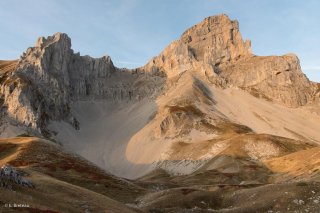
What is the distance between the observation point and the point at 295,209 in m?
49.1

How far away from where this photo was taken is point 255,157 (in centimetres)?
16300

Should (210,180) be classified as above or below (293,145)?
below

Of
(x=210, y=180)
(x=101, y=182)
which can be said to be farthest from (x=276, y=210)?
(x=210, y=180)

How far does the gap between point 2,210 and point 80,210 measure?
38.9 feet

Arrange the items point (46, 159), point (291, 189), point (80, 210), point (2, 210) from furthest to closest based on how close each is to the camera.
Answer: point (46, 159) < point (291, 189) < point (80, 210) < point (2, 210)

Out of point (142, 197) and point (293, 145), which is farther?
point (293, 145)

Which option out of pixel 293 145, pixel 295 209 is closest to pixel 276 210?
pixel 295 209

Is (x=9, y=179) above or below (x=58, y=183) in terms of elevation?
above

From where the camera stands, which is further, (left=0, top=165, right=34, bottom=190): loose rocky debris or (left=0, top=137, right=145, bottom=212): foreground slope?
(left=0, top=137, right=145, bottom=212): foreground slope

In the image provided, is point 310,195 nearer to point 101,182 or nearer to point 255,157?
point 101,182

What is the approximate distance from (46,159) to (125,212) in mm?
56859

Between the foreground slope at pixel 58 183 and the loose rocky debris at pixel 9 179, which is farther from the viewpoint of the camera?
the foreground slope at pixel 58 183

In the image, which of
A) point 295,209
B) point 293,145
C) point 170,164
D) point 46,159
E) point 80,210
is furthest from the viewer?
point 170,164

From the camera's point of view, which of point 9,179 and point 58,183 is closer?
point 9,179
